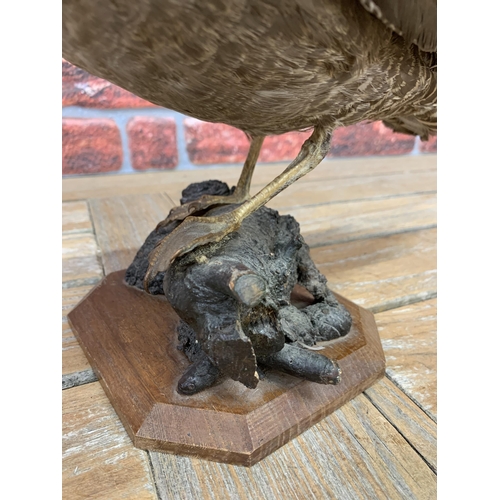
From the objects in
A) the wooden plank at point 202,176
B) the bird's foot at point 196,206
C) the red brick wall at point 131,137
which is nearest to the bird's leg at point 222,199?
the bird's foot at point 196,206

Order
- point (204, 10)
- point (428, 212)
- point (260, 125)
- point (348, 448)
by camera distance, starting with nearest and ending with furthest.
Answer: point (204, 10), point (348, 448), point (260, 125), point (428, 212)

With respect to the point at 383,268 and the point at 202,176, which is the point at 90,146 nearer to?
the point at 202,176

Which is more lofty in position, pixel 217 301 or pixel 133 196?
pixel 133 196

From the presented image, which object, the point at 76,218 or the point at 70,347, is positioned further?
the point at 76,218

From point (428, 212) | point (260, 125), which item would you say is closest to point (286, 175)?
point (260, 125)

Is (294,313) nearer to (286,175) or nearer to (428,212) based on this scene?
(286,175)

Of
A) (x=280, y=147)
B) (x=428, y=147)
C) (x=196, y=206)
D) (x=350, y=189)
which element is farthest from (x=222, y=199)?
(x=428, y=147)

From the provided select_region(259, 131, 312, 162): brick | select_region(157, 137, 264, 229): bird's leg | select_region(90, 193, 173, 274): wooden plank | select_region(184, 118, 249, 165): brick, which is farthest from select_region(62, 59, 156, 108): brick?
select_region(157, 137, 264, 229): bird's leg
